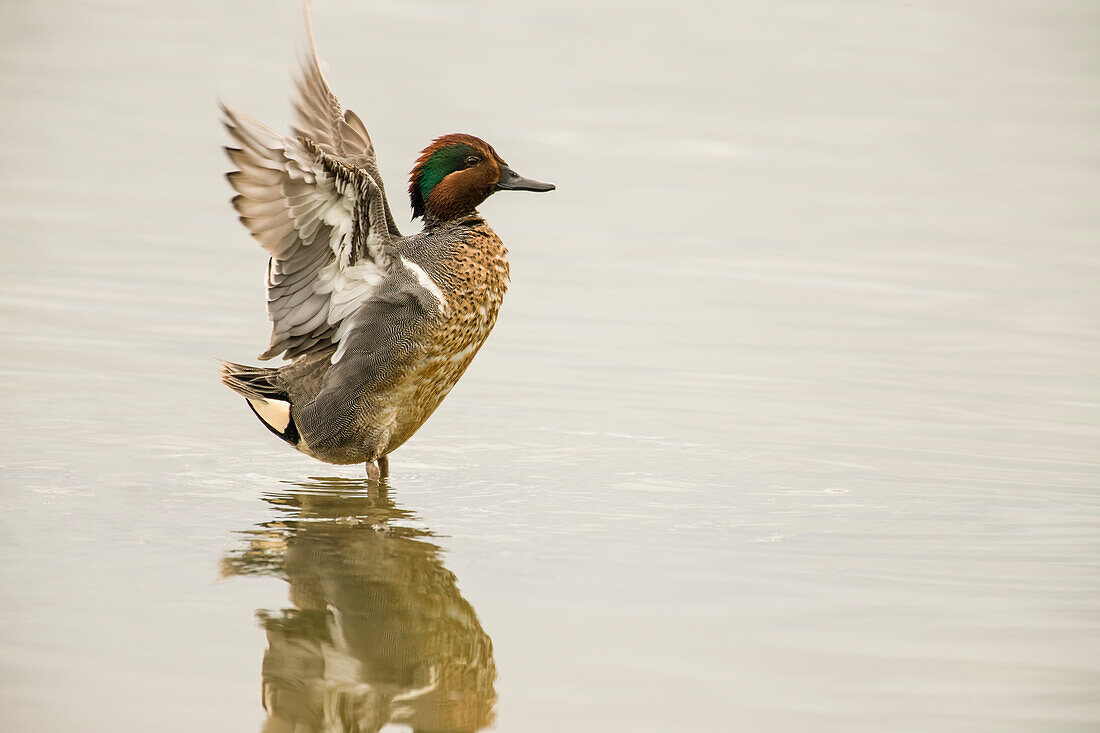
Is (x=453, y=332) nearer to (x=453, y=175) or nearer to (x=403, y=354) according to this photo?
(x=403, y=354)

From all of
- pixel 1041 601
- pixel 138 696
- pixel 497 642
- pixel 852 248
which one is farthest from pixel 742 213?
pixel 138 696

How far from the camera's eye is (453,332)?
695cm

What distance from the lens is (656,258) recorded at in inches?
459

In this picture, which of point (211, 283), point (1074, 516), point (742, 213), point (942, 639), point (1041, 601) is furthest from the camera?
point (742, 213)

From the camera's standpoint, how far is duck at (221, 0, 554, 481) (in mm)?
6270

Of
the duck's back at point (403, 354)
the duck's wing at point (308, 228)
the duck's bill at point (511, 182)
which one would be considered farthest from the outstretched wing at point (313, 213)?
the duck's bill at point (511, 182)

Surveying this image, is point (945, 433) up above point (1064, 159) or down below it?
below

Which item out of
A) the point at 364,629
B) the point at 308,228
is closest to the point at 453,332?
the point at 308,228

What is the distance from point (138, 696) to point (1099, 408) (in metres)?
6.34

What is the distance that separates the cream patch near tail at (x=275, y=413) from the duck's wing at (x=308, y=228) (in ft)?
1.10

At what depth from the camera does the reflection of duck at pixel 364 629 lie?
4539 millimetres

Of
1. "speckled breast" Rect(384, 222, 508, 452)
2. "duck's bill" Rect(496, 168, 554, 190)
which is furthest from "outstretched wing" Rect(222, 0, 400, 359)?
"duck's bill" Rect(496, 168, 554, 190)

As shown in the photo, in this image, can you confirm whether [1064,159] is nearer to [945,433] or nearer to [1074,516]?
[945,433]

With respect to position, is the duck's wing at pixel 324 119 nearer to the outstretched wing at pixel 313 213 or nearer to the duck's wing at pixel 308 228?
the outstretched wing at pixel 313 213
